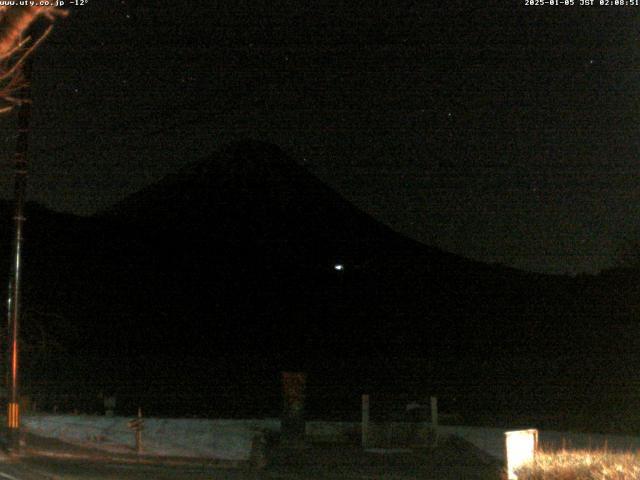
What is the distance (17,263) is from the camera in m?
19.7

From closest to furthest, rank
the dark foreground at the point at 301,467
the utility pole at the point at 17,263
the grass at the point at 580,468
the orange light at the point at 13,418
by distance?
the grass at the point at 580,468
the dark foreground at the point at 301,467
the utility pole at the point at 17,263
the orange light at the point at 13,418

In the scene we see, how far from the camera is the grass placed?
36.1 feet

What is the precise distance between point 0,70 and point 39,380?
28.2 m

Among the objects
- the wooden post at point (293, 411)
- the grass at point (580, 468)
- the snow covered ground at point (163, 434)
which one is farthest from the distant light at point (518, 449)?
the wooden post at point (293, 411)

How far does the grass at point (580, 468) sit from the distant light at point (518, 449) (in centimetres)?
10

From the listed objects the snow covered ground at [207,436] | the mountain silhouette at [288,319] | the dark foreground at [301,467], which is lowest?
the snow covered ground at [207,436]

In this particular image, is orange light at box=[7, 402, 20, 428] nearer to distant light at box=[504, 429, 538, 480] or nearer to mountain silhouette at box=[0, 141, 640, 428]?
distant light at box=[504, 429, 538, 480]

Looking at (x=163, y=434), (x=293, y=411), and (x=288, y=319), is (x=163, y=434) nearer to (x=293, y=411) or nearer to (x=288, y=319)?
(x=293, y=411)

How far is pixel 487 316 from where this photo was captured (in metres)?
47.7

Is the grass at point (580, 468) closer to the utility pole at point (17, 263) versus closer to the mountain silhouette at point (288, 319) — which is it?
the utility pole at point (17, 263)

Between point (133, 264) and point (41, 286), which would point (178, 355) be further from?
point (133, 264)

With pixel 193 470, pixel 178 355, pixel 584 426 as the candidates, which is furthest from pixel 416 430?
pixel 178 355

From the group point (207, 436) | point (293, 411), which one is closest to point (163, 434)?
point (207, 436)

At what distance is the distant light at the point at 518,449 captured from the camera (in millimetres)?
12383
